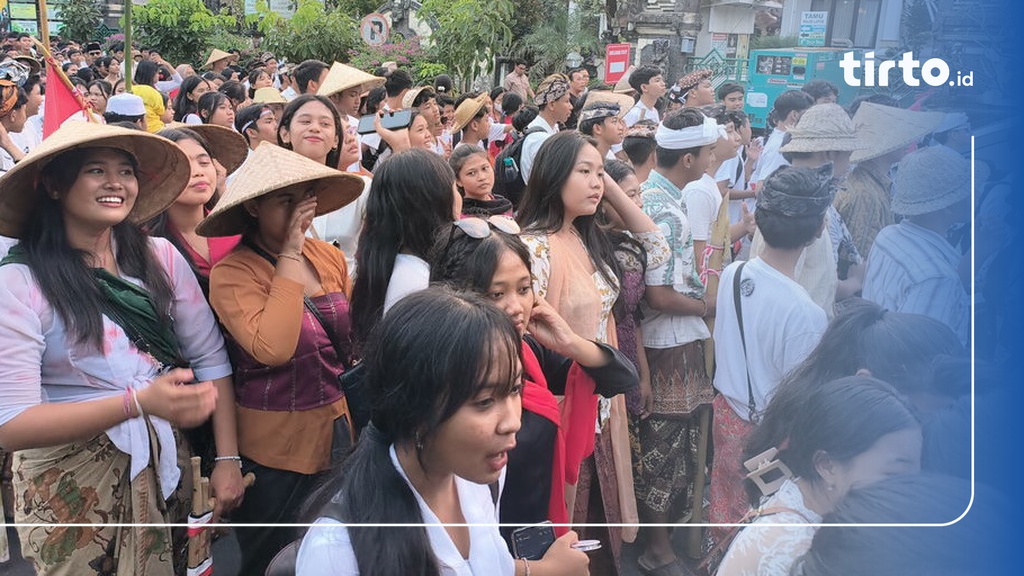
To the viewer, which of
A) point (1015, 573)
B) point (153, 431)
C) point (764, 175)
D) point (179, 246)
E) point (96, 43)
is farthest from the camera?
point (96, 43)

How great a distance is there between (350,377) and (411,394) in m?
0.55

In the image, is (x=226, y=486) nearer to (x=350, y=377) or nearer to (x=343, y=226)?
(x=350, y=377)

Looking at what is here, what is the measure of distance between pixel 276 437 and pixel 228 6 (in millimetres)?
8499

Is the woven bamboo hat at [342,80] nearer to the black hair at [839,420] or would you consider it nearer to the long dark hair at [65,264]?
the long dark hair at [65,264]

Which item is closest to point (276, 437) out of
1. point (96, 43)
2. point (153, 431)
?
point (153, 431)

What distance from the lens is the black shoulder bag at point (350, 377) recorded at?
167cm

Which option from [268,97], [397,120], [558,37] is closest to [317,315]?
[397,120]

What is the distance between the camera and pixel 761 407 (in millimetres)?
1658

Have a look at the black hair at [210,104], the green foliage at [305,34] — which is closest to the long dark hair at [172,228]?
the black hair at [210,104]

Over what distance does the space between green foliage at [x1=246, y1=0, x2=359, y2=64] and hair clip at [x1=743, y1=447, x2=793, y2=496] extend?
9643mm

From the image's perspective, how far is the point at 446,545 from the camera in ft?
3.94

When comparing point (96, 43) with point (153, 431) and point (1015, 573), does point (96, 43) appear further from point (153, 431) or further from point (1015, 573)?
point (1015, 573)

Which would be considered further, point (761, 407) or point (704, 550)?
point (704, 550)

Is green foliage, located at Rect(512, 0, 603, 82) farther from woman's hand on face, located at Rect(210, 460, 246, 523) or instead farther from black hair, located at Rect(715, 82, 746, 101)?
woman's hand on face, located at Rect(210, 460, 246, 523)
